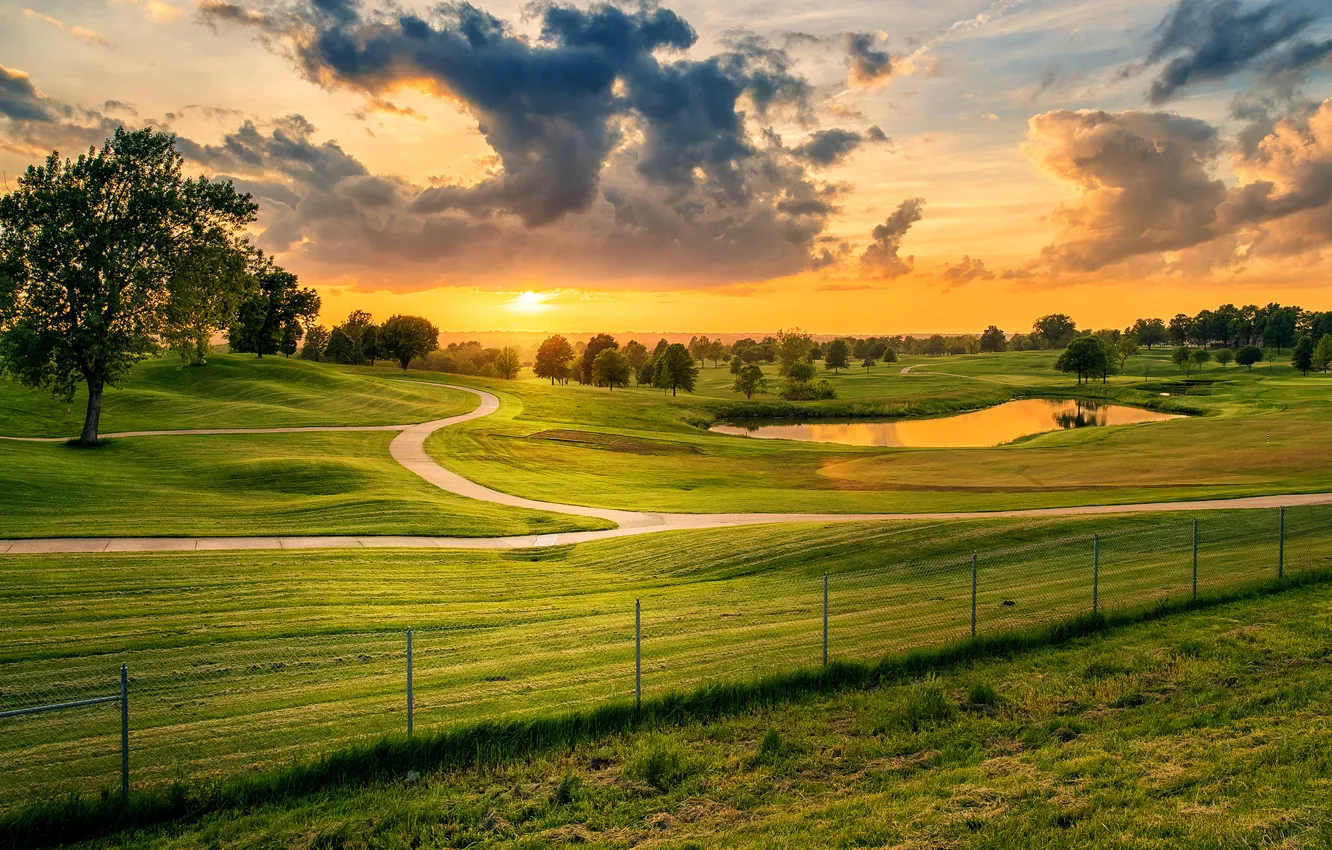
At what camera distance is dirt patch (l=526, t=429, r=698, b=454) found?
55.2 m

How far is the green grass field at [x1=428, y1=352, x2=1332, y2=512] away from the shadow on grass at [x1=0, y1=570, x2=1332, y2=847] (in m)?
18.6

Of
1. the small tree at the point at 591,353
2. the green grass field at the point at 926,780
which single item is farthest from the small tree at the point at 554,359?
the green grass field at the point at 926,780

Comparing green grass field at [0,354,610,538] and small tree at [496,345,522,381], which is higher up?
small tree at [496,345,522,381]

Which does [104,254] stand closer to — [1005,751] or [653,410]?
[1005,751]

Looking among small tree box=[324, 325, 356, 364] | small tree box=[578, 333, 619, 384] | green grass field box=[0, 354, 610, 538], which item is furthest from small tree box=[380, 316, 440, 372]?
green grass field box=[0, 354, 610, 538]

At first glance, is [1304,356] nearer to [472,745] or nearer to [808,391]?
[808,391]

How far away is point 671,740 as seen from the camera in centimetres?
1092

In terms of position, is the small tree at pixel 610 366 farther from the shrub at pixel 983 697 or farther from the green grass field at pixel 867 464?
the shrub at pixel 983 697

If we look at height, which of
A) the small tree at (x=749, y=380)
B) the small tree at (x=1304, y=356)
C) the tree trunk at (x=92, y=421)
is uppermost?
the small tree at (x=1304, y=356)

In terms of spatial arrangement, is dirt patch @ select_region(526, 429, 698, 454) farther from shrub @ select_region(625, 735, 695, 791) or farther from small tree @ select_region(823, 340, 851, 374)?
small tree @ select_region(823, 340, 851, 374)

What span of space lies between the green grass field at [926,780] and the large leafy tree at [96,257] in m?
37.4

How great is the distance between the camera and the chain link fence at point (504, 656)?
1045cm

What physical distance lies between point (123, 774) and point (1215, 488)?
41062 millimetres

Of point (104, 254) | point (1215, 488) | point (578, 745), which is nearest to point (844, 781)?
point (578, 745)
